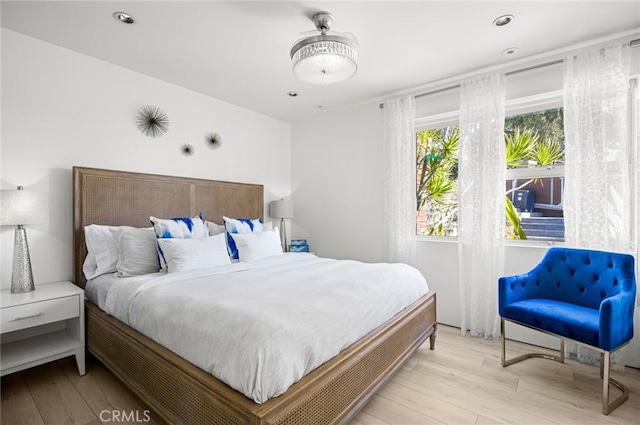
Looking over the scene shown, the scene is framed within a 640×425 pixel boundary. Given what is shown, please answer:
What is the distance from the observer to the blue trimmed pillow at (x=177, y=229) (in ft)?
8.70

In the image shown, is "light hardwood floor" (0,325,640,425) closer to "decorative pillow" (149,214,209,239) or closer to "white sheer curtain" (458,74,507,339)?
"white sheer curtain" (458,74,507,339)

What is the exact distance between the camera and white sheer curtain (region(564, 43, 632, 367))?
239 centimetres

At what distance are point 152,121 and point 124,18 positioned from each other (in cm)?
115

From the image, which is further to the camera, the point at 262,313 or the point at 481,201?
the point at 481,201

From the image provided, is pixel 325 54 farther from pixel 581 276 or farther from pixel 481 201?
pixel 581 276

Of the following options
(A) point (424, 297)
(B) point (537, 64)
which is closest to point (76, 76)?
(A) point (424, 297)

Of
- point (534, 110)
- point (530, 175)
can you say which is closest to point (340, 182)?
point (530, 175)

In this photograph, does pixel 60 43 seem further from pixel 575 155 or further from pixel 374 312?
pixel 575 155

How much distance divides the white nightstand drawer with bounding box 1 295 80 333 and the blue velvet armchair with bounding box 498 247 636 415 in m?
3.26

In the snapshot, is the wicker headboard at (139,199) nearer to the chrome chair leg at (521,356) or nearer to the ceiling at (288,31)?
the ceiling at (288,31)

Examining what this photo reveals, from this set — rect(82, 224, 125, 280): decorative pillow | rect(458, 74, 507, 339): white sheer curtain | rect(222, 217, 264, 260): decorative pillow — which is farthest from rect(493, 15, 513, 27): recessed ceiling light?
rect(82, 224, 125, 280): decorative pillow

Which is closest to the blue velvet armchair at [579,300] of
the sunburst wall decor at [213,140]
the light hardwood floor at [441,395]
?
the light hardwood floor at [441,395]

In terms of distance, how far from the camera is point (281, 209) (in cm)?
437

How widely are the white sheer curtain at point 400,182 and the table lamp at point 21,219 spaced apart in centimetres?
322
